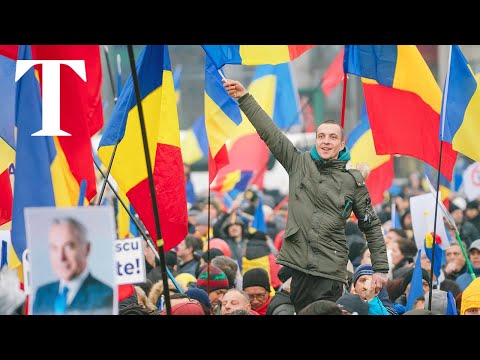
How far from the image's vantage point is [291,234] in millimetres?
6117

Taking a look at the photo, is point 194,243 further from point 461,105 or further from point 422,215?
point 461,105

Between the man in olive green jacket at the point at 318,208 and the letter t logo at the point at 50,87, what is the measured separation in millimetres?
1165

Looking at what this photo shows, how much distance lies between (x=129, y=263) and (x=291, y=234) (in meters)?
0.98

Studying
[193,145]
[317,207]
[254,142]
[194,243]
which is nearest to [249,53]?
[317,207]

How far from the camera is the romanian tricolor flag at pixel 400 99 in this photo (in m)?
8.19

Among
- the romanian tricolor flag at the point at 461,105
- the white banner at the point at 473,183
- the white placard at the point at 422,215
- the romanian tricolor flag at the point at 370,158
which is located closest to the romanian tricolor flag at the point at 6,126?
the romanian tricolor flag at the point at 461,105

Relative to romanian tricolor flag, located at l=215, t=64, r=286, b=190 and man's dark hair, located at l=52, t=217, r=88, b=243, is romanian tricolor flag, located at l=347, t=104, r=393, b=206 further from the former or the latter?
man's dark hair, located at l=52, t=217, r=88, b=243

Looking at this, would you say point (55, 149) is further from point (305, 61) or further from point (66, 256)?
point (305, 61)

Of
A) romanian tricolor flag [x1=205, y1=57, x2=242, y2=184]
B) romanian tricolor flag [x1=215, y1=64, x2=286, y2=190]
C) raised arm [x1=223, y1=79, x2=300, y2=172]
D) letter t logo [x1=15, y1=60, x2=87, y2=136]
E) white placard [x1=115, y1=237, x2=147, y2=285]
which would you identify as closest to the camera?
white placard [x1=115, y1=237, x2=147, y2=285]

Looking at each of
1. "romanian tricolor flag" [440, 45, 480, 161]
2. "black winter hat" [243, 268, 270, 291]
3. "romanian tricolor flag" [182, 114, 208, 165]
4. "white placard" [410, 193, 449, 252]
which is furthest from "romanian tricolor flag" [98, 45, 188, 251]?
"romanian tricolor flag" [182, 114, 208, 165]

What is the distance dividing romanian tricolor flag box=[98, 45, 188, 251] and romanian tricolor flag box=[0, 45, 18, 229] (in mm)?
845

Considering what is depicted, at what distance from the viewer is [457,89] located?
793 centimetres

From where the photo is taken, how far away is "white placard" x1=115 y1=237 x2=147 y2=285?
552cm
